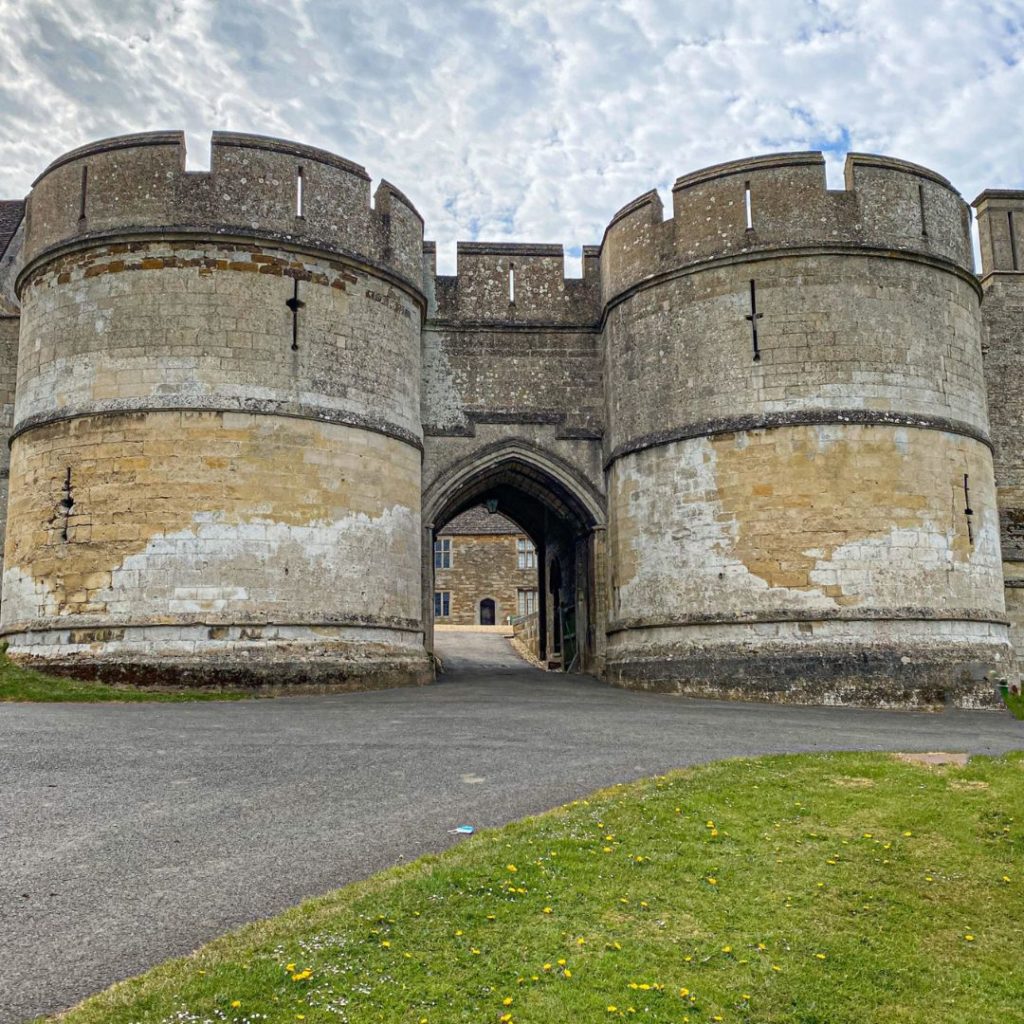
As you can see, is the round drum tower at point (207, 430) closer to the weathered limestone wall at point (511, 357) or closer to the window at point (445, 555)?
the weathered limestone wall at point (511, 357)

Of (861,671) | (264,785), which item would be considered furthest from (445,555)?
(264,785)

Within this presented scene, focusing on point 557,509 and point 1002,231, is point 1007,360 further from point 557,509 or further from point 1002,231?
point 557,509

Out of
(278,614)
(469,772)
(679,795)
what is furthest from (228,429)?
(679,795)

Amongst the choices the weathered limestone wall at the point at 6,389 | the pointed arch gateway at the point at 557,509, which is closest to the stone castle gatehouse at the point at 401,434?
the pointed arch gateway at the point at 557,509

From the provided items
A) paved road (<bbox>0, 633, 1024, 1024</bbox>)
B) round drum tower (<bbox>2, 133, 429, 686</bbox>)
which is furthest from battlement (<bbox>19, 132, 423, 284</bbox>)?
paved road (<bbox>0, 633, 1024, 1024</bbox>)

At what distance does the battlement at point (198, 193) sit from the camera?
16250 millimetres

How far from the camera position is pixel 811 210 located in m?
16.9

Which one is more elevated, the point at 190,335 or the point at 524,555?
the point at 190,335

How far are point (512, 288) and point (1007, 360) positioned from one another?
32.6 feet

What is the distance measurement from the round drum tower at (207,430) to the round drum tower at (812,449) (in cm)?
465

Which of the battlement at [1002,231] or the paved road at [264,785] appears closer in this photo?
the paved road at [264,785]

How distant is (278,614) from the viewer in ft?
50.9

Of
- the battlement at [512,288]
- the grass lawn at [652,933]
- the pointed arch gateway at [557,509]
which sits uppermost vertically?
the battlement at [512,288]

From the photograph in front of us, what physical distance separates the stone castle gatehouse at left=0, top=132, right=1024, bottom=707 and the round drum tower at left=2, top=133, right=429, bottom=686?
0.04 m
